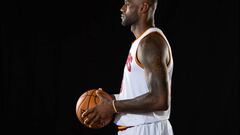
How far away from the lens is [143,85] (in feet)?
8.91

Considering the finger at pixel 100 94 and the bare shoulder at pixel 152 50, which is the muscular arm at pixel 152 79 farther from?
the finger at pixel 100 94

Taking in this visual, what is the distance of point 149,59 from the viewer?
8.43ft

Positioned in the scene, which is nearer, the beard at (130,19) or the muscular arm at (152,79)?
the muscular arm at (152,79)

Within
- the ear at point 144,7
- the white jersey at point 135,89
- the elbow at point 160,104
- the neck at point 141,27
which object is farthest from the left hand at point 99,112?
the ear at point 144,7

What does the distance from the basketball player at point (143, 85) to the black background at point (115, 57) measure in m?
1.80

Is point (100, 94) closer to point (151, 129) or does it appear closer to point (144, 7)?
point (151, 129)

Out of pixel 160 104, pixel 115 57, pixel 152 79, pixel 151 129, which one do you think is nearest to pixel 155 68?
pixel 152 79

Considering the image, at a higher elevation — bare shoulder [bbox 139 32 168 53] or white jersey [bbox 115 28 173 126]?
bare shoulder [bbox 139 32 168 53]

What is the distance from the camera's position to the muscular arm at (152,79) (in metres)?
2.55

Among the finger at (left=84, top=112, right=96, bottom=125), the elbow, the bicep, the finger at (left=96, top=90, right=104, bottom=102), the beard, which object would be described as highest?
the beard

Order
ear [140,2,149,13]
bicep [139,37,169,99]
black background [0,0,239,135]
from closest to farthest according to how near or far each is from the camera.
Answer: bicep [139,37,169,99], ear [140,2,149,13], black background [0,0,239,135]

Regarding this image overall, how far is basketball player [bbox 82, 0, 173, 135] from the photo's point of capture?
256cm

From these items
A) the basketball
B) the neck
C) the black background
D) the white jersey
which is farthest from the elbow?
the black background

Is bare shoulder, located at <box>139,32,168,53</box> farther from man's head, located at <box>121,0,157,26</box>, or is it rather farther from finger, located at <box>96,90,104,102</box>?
finger, located at <box>96,90,104,102</box>
